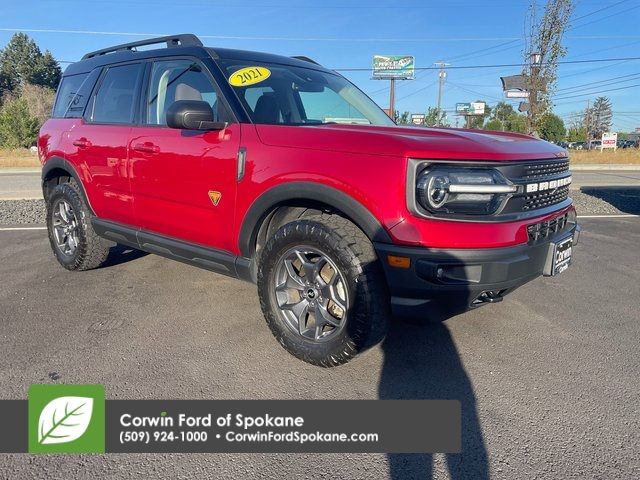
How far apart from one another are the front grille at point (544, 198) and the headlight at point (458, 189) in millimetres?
286

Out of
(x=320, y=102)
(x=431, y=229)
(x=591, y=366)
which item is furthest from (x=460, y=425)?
(x=320, y=102)

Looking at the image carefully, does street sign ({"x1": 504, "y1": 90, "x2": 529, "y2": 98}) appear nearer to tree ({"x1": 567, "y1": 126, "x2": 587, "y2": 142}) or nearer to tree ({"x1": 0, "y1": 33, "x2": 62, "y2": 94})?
tree ({"x1": 0, "y1": 33, "x2": 62, "y2": 94})

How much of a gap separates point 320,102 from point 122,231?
6.68ft

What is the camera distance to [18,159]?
31625 mm

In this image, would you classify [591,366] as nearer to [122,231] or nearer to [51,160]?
[122,231]

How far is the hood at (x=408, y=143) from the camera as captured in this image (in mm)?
2471

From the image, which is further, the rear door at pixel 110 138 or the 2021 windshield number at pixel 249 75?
the rear door at pixel 110 138

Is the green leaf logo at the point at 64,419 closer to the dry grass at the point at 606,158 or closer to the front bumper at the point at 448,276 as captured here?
the front bumper at the point at 448,276

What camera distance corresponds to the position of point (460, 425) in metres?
2.38

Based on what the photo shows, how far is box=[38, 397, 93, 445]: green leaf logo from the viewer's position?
7.32 ft

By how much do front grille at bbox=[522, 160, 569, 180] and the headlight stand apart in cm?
28

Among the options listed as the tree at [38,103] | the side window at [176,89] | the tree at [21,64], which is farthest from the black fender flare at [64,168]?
the tree at [21,64]

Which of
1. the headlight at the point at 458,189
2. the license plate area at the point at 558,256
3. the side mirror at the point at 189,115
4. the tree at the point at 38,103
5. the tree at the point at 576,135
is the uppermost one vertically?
the tree at the point at 576,135

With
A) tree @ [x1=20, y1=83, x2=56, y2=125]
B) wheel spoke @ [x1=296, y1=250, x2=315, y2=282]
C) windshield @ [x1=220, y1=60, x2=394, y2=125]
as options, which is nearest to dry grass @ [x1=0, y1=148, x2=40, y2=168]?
tree @ [x1=20, y1=83, x2=56, y2=125]
